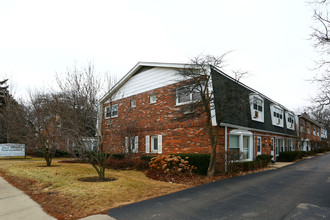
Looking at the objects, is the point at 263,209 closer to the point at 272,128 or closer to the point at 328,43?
the point at 328,43

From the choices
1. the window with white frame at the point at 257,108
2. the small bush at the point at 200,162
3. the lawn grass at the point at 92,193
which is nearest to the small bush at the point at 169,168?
the small bush at the point at 200,162

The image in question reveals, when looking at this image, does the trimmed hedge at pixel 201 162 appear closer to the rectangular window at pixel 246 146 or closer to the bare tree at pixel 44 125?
the rectangular window at pixel 246 146

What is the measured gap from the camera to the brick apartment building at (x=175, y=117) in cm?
1219

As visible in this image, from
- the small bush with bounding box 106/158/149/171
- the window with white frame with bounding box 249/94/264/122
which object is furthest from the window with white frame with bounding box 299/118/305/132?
the small bush with bounding box 106/158/149/171

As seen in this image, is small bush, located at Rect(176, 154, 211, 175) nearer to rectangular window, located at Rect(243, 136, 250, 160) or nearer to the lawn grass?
the lawn grass

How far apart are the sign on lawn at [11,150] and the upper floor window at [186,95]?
60.3 ft

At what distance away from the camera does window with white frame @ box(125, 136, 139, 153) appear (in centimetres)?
1590

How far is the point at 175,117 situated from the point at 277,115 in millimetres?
13623

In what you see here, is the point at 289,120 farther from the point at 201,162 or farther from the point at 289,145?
the point at 201,162

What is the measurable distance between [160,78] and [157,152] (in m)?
5.18

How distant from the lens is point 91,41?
12.5 metres

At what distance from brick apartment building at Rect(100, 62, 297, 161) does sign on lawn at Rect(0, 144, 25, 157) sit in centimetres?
1164

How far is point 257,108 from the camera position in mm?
17297

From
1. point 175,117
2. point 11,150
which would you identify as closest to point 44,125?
point 175,117
